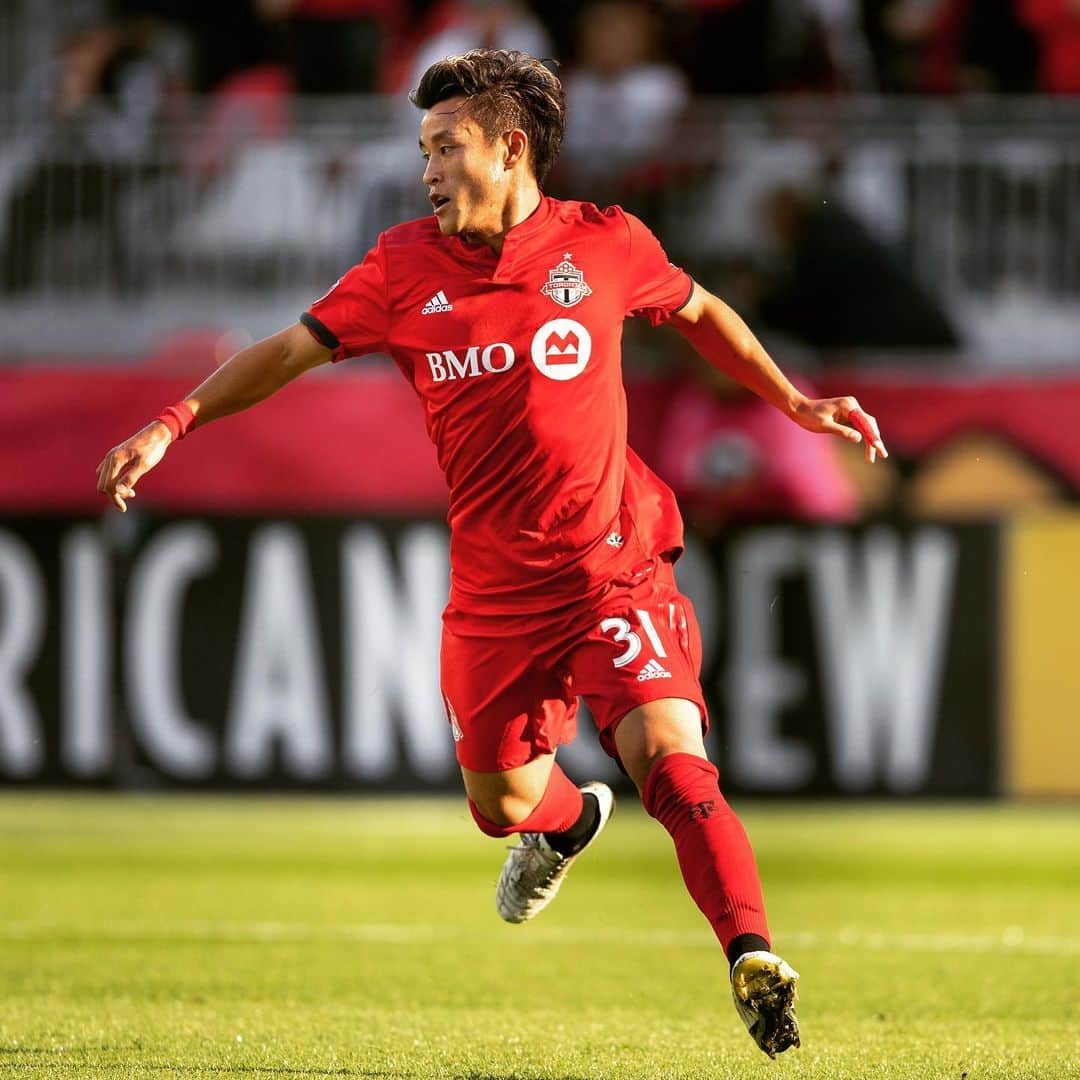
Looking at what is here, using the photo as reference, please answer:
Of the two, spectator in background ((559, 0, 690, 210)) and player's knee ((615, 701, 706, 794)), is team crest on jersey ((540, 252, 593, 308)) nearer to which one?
player's knee ((615, 701, 706, 794))

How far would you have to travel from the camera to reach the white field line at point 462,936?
23.3ft

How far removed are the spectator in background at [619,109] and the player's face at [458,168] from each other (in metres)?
6.79

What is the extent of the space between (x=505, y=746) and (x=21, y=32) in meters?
10.2

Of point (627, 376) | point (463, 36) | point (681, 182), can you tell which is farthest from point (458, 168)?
point (463, 36)

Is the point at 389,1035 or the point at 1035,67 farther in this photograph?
the point at 1035,67

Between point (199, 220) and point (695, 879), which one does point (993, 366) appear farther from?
point (695, 879)

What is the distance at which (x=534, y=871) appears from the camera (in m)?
6.10

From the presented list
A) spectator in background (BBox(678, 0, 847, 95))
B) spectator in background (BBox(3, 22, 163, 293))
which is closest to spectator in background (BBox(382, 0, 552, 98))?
spectator in background (BBox(678, 0, 847, 95))

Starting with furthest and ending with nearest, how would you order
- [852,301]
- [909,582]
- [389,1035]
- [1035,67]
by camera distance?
[1035,67]
[852,301]
[909,582]
[389,1035]

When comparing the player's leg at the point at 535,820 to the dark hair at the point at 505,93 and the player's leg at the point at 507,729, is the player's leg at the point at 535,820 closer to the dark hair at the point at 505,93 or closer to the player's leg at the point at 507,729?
the player's leg at the point at 507,729

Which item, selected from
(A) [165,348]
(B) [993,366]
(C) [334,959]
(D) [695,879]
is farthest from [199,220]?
(D) [695,879]

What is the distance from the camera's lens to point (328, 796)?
10.3 meters

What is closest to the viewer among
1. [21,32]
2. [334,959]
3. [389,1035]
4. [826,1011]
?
[389,1035]

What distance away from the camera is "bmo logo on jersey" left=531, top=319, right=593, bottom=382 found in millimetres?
5137
